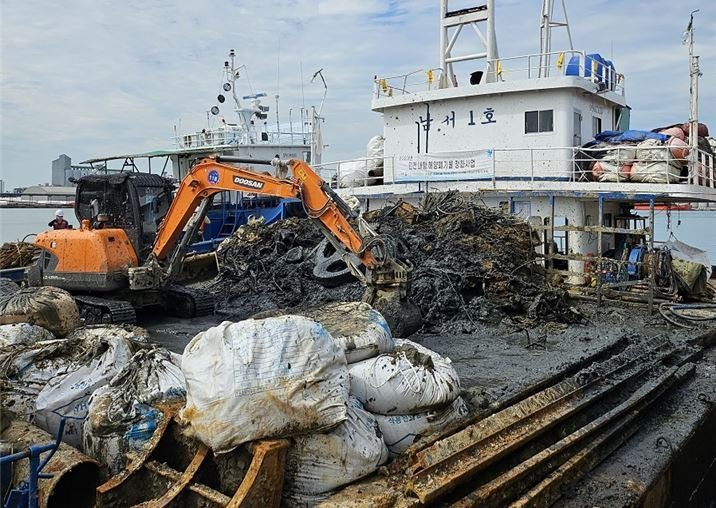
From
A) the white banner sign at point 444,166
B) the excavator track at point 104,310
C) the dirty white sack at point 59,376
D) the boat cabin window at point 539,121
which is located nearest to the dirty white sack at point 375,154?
the white banner sign at point 444,166

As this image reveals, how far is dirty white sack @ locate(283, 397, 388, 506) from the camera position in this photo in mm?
3496

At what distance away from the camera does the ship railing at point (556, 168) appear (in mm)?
11008

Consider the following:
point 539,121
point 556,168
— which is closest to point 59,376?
point 556,168

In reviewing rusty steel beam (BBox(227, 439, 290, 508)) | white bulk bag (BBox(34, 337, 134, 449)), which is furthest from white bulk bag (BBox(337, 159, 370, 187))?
rusty steel beam (BBox(227, 439, 290, 508))

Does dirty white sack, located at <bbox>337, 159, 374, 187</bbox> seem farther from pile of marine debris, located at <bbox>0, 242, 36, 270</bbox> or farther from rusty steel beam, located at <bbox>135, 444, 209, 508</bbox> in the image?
rusty steel beam, located at <bbox>135, 444, 209, 508</bbox>

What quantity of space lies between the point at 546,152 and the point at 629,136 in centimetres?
159

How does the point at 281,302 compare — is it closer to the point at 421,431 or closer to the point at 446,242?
the point at 446,242

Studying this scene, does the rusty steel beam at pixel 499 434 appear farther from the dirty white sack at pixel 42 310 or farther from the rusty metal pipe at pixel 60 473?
the dirty white sack at pixel 42 310

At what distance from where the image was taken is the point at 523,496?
3740mm

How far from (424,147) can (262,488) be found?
11596mm

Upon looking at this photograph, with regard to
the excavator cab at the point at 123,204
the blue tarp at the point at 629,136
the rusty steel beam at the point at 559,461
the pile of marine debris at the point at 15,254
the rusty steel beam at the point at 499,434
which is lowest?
the rusty steel beam at the point at 559,461

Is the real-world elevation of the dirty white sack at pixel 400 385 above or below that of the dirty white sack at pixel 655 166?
below

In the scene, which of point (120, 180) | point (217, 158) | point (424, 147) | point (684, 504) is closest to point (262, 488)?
point (684, 504)

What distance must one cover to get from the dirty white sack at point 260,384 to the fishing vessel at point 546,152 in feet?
24.9
